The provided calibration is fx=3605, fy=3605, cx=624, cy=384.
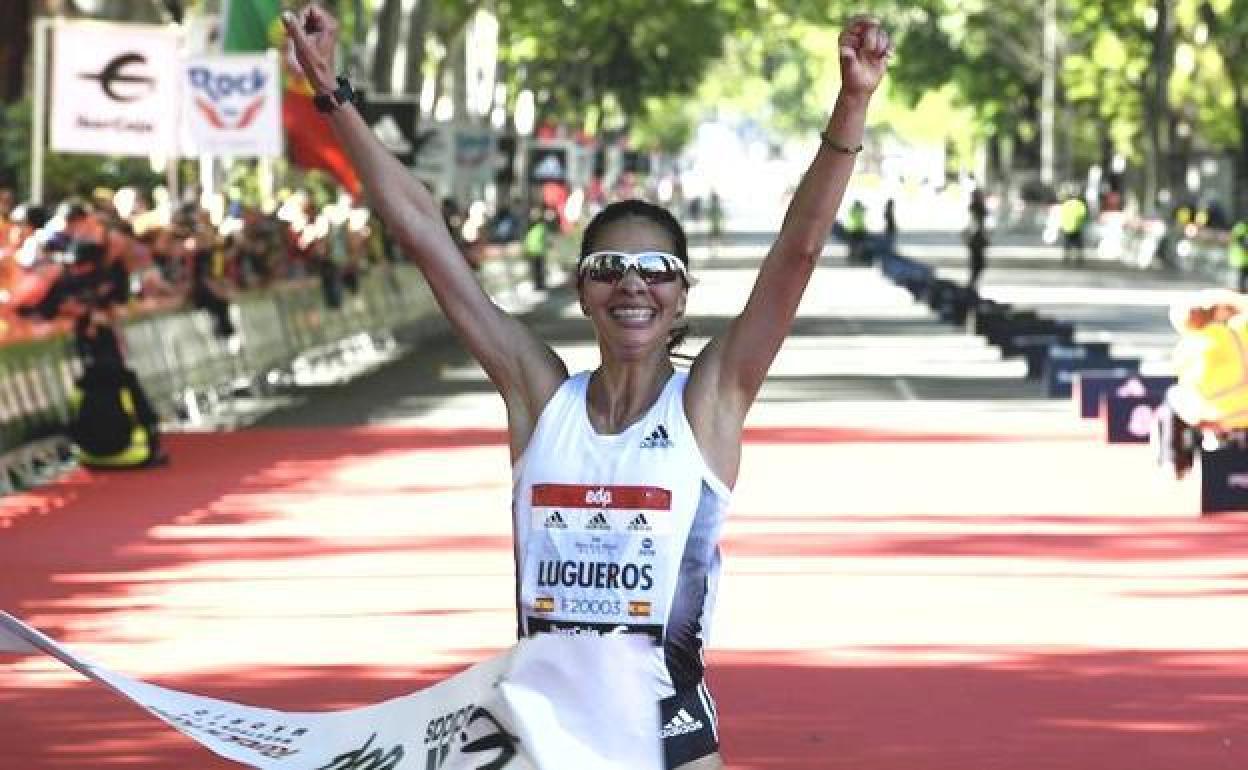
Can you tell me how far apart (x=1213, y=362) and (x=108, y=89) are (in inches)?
492

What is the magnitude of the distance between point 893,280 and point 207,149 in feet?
132

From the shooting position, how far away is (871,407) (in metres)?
34.2

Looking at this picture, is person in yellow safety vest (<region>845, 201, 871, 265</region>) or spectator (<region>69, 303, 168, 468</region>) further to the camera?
person in yellow safety vest (<region>845, 201, 871, 265</region>)

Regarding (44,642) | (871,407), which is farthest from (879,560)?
(871,407)

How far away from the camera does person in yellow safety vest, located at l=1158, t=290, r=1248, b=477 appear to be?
22703 millimetres

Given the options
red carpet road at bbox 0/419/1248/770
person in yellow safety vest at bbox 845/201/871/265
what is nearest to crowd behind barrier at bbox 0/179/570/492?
red carpet road at bbox 0/419/1248/770

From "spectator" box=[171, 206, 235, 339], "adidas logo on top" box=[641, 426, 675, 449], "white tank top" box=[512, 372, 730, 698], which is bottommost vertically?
"spectator" box=[171, 206, 235, 339]

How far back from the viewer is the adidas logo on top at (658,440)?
22.9ft

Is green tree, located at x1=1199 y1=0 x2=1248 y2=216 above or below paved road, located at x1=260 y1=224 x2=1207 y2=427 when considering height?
above

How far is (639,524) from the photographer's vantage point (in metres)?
6.88

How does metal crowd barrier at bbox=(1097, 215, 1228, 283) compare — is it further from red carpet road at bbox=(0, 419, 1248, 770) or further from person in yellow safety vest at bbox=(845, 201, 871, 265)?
red carpet road at bbox=(0, 419, 1248, 770)

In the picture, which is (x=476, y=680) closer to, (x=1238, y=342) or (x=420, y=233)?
(x=420, y=233)

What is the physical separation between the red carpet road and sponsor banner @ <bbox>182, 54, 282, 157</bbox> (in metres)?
7.65

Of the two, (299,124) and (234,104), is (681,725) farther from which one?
(299,124)
